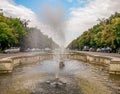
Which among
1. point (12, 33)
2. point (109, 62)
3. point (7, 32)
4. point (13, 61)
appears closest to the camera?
point (13, 61)

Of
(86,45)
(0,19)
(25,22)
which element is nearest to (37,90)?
(0,19)

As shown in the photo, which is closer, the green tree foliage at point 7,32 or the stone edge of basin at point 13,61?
the stone edge of basin at point 13,61

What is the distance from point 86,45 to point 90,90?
136m

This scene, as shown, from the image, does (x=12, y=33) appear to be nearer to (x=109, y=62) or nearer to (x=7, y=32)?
(x=7, y=32)

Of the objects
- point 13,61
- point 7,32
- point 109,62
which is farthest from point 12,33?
point 109,62

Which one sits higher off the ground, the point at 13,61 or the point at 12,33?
the point at 12,33

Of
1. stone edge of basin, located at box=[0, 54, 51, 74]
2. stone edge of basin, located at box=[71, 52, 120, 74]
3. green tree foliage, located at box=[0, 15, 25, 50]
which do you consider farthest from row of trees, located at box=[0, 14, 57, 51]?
stone edge of basin, located at box=[71, 52, 120, 74]

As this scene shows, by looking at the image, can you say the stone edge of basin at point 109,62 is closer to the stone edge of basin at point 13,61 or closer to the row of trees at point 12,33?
the stone edge of basin at point 13,61

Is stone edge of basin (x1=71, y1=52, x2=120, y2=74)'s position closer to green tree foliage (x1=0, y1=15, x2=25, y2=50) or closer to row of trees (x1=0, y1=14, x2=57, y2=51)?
green tree foliage (x1=0, y1=15, x2=25, y2=50)

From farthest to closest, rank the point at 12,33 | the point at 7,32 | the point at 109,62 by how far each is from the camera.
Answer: the point at 12,33
the point at 7,32
the point at 109,62

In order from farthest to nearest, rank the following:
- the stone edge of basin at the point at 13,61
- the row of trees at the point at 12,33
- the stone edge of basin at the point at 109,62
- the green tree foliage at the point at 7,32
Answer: the row of trees at the point at 12,33, the green tree foliage at the point at 7,32, the stone edge of basin at the point at 13,61, the stone edge of basin at the point at 109,62

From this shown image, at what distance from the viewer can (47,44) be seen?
7687 inches

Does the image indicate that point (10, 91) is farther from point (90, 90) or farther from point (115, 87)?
point (115, 87)

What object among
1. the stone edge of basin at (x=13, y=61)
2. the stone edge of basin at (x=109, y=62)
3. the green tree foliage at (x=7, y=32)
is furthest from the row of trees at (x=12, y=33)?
the stone edge of basin at (x=109, y=62)
